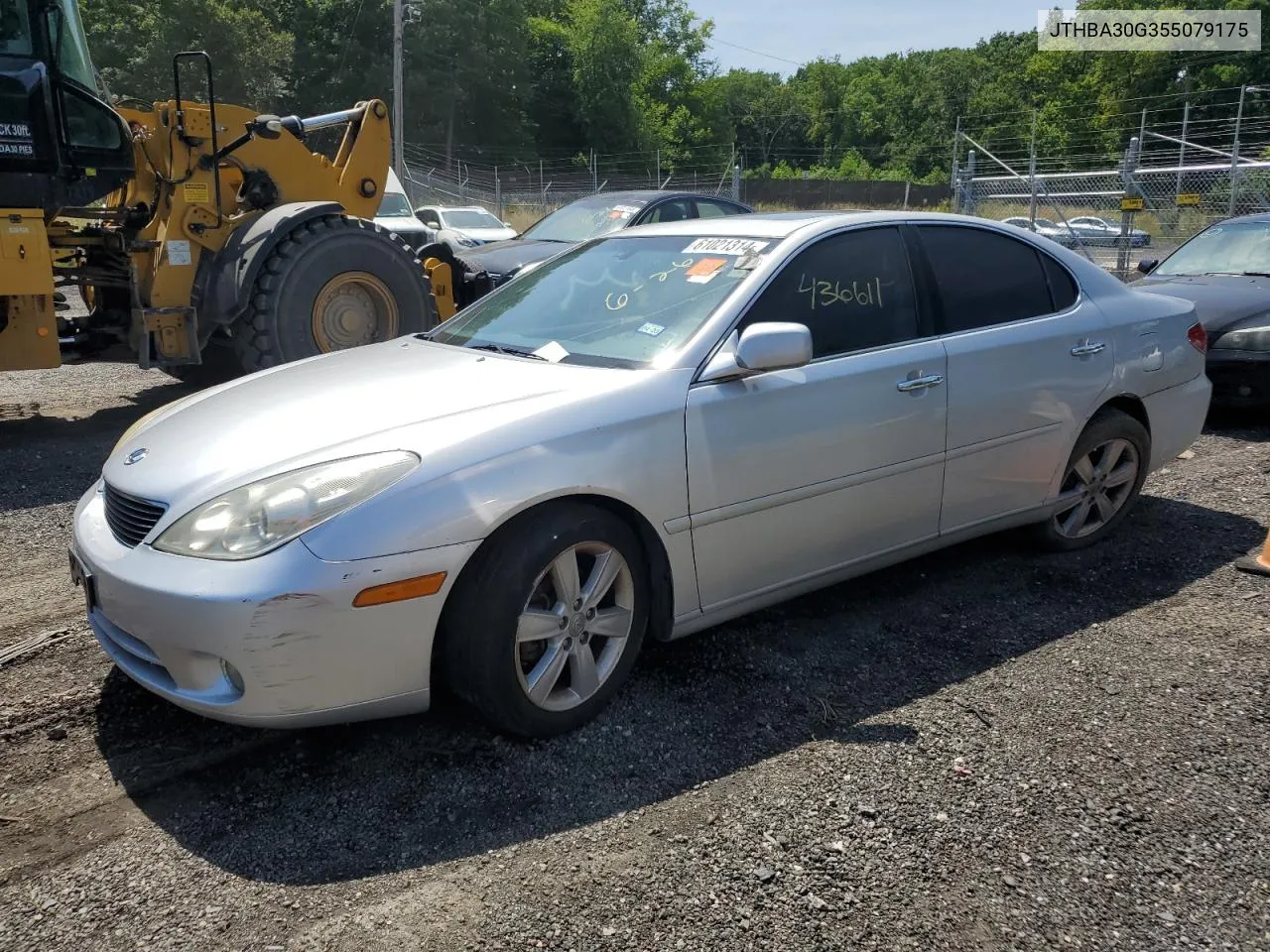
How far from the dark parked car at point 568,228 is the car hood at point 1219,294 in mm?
3815

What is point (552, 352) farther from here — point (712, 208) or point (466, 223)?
point (466, 223)

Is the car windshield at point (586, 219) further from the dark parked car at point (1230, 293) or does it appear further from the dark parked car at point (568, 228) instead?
the dark parked car at point (1230, 293)

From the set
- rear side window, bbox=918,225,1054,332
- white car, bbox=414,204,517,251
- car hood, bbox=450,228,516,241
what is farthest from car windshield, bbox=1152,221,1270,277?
white car, bbox=414,204,517,251

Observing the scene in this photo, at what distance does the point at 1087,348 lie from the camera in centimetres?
454

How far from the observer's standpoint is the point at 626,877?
253 centimetres

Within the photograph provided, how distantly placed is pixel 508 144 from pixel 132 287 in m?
50.5

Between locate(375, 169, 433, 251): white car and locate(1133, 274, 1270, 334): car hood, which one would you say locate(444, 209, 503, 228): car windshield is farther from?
locate(1133, 274, 1270, 334): car hood

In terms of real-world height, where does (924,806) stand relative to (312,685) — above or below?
below

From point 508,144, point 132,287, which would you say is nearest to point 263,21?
Answer: point 508,144

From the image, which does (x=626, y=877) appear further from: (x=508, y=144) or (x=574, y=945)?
(x=508, y=144)

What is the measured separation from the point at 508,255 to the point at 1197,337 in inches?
Answer: 249

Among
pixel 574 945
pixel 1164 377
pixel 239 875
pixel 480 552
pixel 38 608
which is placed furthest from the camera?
pixel 1164 377

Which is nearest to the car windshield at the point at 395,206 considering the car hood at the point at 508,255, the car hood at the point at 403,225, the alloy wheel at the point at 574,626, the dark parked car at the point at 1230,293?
the car hood at the point at 403,225

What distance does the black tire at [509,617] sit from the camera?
9.46ft
